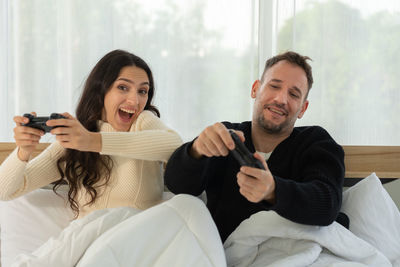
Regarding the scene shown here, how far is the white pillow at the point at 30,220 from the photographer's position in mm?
1385

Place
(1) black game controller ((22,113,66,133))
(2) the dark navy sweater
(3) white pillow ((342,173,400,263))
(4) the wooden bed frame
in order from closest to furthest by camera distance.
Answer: (2) the dark navy sweater < (1) black game controller ((22,113,66,133)) < (3) white pillow ((342,173,400,263)) < (4) the wooden bed frame

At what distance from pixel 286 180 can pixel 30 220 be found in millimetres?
890

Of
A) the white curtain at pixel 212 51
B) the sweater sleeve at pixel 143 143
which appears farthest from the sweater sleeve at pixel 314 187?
the white curtain at pixel 212 51

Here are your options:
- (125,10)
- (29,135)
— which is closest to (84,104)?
(29,135)

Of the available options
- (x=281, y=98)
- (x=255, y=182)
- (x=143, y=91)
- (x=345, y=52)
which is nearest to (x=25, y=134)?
(x=143, y=91)

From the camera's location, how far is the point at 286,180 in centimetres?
111

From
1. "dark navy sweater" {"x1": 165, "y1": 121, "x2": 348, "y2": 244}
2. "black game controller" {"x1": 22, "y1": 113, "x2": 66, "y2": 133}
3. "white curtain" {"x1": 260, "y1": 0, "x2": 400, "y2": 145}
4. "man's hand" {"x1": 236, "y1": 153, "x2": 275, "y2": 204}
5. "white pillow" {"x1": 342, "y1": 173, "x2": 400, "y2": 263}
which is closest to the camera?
"man's hand" {"x1": 236, "y1": 153, "x2": 275, "y2": 204}

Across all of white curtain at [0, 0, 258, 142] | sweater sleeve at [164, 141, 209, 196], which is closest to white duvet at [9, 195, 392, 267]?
sweater sleeve at [164, 141, 209, 196]

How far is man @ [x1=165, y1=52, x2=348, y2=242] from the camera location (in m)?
1.10

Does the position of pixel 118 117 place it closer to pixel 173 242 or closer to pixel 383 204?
pixel 173 242

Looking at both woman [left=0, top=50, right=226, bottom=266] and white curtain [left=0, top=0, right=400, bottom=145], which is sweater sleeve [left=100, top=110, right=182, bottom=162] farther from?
white curtain [left=0, top=0, right=400, bottom=145]

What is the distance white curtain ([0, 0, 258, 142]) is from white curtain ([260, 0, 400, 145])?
186mm

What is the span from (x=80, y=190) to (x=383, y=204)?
1.04 m

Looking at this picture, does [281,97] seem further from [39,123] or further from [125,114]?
[39,123]
